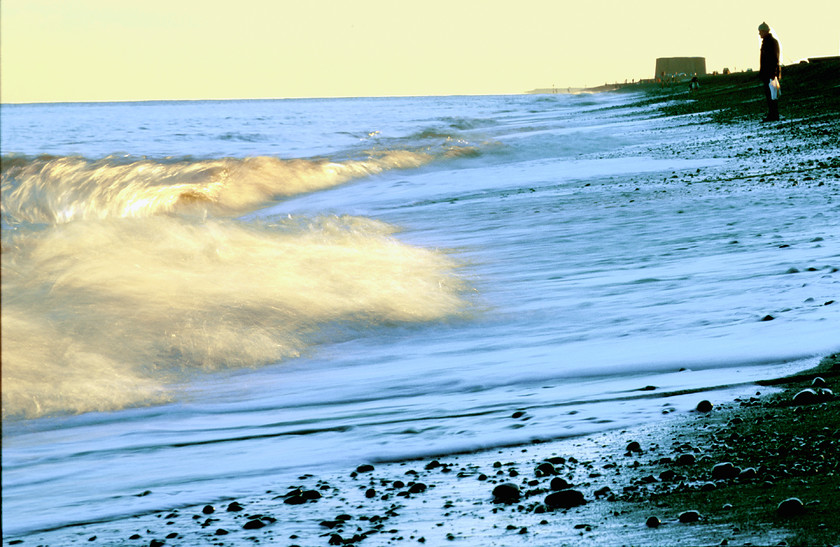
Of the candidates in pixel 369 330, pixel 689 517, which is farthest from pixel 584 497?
pixel 369 330

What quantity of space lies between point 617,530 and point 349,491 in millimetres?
867

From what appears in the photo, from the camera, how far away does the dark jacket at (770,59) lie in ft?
56.9

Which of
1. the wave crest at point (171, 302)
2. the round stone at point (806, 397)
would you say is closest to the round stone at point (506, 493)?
the round stone at point (806, 397)

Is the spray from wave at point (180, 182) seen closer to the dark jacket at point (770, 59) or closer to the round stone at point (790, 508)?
the dark jacket at point (770, 59)

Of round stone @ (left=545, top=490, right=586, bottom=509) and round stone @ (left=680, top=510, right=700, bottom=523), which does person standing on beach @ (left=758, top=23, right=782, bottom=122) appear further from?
round stone @ (left=680, top=510, right=700, bottom=523)

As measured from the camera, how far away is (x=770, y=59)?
17438mm

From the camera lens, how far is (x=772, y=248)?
604 cm

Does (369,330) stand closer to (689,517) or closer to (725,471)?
(725,471)

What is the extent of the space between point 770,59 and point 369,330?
14.8m

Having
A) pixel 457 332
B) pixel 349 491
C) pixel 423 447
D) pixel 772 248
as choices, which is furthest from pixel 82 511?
pixel 772 248

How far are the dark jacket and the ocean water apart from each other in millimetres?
8383

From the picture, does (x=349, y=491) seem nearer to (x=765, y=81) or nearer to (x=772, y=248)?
(x=772, y=248)

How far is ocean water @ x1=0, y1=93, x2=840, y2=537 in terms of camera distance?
10.3 feet

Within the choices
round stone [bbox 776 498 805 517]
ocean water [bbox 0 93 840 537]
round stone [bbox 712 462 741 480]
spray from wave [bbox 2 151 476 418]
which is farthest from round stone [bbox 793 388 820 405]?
spray from wave [bbox 2 151 476 418]
